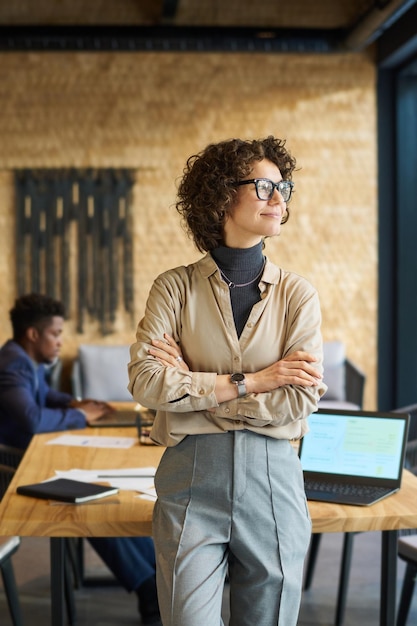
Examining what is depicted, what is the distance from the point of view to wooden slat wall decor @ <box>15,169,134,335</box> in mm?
7086

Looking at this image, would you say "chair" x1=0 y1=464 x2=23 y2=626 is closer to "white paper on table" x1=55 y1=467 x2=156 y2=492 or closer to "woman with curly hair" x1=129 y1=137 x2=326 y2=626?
"white paper on table" x1=55 y1=467 x2=156 y2=492

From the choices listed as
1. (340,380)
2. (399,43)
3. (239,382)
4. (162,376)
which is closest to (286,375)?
(239,382)

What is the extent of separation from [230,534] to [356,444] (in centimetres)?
94

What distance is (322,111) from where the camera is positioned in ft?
23.8

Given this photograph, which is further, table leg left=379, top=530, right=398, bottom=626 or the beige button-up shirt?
table leg left=379, top=530, right=398, bottom=626

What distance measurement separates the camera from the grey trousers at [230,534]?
7.04 ft

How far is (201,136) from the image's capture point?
719 centimetres

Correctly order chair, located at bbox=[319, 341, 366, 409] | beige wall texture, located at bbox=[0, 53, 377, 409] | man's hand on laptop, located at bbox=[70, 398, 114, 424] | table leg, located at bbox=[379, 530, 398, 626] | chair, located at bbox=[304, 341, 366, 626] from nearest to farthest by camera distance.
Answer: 1. table leg, located at bbox=[379, 530, 398, 626]
2. man's hand on laptop, located at bbox=[70, 398, 114, 424]
3. chair, located at bbox=[304, 341, 366, 626]
4. chair, located at bbox=[319, 341, 366, 409]
5. beige wall texture, located at bbox=[0, 53, 377, 409]

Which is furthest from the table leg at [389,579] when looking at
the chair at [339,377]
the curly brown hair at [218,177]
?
the chair at [339,377]

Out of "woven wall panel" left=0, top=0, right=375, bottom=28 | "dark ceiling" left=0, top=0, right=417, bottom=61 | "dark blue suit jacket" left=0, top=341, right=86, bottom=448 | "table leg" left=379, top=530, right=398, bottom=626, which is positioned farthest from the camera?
"woven wall panel" left=0, top=0, right=375, bottom=28

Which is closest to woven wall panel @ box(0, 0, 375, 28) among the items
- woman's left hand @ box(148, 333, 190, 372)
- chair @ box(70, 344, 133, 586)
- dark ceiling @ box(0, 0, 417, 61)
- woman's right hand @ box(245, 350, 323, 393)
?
dark ceiling @ box(0, 0, 417, 61)

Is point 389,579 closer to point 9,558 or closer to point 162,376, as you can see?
point 162,376

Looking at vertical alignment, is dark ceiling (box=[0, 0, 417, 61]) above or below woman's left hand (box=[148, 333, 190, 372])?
above

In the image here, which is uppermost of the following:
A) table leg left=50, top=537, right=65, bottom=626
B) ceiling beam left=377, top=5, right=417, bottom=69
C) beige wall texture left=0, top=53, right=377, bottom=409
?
ceiling beam left=377, top=5, right=417, bottom=69
